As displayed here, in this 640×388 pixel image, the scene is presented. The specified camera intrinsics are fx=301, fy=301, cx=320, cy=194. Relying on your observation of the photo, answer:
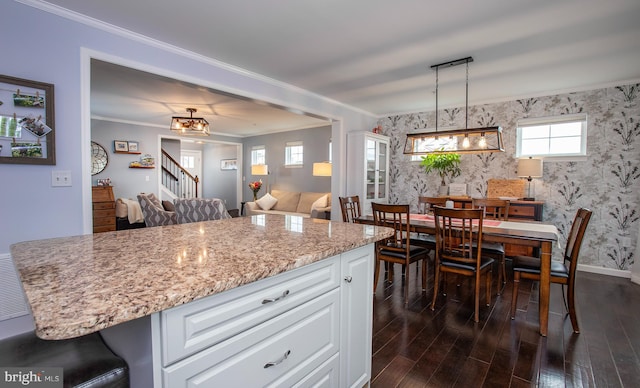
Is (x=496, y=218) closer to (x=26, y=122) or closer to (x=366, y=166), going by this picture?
(x=366, y=166)

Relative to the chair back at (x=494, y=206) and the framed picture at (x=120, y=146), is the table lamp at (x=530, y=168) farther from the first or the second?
the framed picture at (x=120, y=146)

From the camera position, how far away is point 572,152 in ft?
13.7

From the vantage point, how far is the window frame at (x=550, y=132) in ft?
13.4

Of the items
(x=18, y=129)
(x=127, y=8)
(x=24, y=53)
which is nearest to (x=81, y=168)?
(x=18, y=129)

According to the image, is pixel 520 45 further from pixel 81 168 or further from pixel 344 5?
pixel 81 168

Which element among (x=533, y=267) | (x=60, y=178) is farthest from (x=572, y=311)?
(x=60, y=178)

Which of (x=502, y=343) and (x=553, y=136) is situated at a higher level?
(x=553, y=136)

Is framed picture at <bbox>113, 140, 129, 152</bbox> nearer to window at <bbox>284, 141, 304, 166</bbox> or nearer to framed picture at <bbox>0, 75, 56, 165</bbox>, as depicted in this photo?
window at <bbox>284, 141, 304, 166</bbox>

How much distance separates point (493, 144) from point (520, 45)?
209 centimetres

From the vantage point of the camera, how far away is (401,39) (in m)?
2.76

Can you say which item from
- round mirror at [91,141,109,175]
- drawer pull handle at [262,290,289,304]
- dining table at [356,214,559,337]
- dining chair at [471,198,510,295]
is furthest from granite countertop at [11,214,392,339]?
round mirror at [91,141,109,175]

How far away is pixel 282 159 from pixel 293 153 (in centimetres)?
39

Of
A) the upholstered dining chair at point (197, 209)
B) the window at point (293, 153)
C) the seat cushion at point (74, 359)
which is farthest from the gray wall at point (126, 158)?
the seat cushion at point (74, 359)

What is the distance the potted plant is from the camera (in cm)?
492
